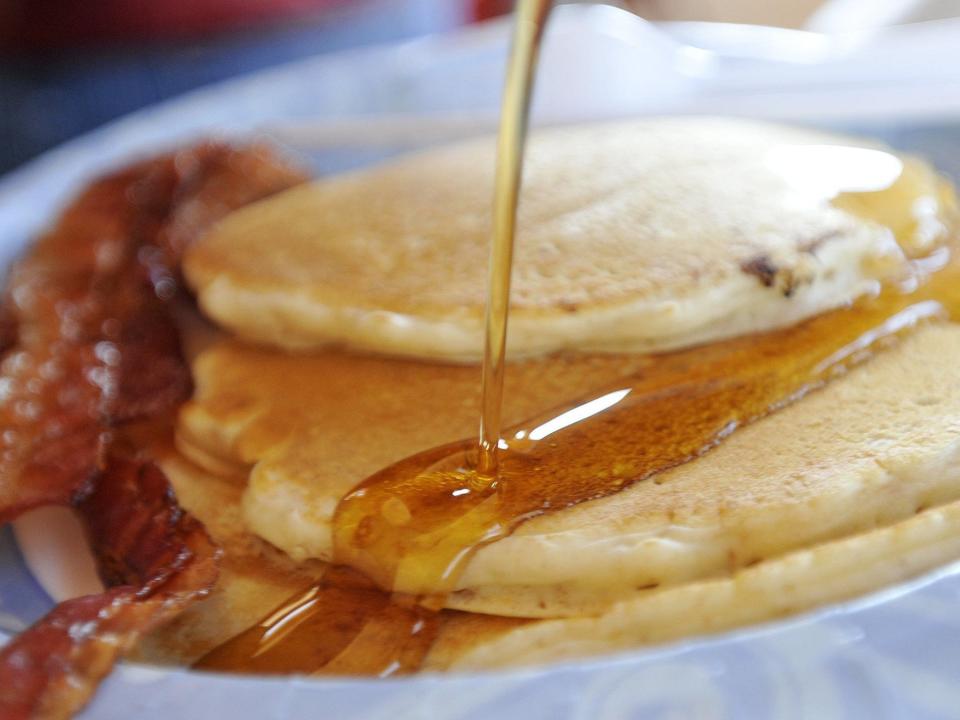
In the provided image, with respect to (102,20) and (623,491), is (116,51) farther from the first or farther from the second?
(623,491)

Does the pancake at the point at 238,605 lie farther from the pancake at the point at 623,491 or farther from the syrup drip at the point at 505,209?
the syrup drip at the point at 505,209

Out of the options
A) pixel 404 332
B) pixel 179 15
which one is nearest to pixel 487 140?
pixel 404 332

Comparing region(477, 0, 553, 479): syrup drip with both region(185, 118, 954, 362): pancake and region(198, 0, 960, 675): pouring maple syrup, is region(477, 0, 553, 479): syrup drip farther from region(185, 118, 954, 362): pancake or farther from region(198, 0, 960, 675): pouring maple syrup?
region(185, 118, 954, 362): pancake

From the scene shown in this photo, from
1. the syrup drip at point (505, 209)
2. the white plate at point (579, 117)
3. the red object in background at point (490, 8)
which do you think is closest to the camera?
the white plate at point (579, 117)

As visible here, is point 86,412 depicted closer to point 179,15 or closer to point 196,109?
point 196,109

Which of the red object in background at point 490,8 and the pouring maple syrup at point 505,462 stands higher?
the red object in background at point 490,8

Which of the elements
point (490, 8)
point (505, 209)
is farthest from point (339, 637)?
point (490, 8)

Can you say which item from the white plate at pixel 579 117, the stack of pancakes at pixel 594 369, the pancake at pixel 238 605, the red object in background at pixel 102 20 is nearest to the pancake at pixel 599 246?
the stack of pancakes at pixel 594 369
